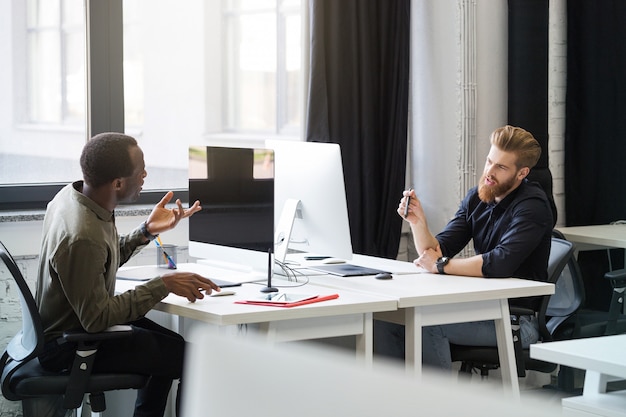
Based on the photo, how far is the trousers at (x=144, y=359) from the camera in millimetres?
2693

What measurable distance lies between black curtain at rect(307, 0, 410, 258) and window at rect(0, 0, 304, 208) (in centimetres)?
13

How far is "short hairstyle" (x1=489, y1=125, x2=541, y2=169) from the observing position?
3287mm

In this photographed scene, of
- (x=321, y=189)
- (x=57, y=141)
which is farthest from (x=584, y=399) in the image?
(x=57, y=141)

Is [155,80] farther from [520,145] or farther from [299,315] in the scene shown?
[299,315]

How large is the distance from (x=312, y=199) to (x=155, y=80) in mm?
1491

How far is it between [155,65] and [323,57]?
2.78ft

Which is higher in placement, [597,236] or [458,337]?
[597,236]

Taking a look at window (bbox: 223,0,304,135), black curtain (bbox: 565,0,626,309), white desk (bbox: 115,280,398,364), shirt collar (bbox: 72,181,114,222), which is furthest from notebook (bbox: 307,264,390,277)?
black curtain (bbox: 565,0,626,309)

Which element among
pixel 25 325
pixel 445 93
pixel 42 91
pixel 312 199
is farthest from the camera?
pixel 445 93

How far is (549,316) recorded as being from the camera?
3.51m

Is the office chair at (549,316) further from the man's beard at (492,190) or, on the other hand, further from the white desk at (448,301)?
the man's beard at (492,190)

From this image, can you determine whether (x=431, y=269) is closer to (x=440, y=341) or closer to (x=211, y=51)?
(x=440, y=341)

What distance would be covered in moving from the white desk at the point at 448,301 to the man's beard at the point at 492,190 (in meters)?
0.34

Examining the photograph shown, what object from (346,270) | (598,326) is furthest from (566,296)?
(346,270)
